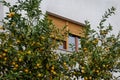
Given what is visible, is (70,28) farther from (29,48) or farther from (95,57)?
(29,48)

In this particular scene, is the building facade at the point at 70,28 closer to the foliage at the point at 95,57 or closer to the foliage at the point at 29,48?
the foliage at the point at 95,57

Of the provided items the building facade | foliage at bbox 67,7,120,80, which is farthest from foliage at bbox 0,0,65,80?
the building facade

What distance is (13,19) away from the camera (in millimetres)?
9359

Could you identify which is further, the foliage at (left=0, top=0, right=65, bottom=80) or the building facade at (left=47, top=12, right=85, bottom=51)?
the building facade at (left=47, top=12, right=85, bottom=51)

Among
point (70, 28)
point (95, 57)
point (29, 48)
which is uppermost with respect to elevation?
point (70, 28)

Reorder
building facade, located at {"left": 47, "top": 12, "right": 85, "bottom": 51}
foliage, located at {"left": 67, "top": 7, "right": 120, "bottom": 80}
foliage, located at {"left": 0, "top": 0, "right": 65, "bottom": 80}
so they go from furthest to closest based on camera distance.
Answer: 1. building facade, located at {"left": 47, "top": 12, "right": 85, "bottom": 51}
2. foliage, located at {"left": 67, "top": 7, "right": 120, "bottom": 80}
3. foliage, located at {"left": 0, "top": 0, "right": 65, "bottom": 80}

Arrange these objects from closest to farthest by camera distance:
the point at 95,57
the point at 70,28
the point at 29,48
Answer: the point at 29,48, the point at 95,57, the point at 70,28

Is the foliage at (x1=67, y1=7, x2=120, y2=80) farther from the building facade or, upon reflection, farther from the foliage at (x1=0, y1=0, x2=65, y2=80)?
the building facade

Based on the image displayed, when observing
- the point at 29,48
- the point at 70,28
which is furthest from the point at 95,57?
the point at 70,28

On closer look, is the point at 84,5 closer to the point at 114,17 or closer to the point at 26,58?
the point at 114,17

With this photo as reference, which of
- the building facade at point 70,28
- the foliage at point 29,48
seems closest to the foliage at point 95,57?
the foliage at point 29,48

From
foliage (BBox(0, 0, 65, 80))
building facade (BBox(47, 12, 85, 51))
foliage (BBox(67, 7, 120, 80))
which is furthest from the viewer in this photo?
building facade (BBox(47, 12, 85, 51))

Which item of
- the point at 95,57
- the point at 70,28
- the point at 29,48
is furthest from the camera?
the point at 70,28

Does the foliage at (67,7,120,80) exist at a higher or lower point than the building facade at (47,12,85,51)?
lower
